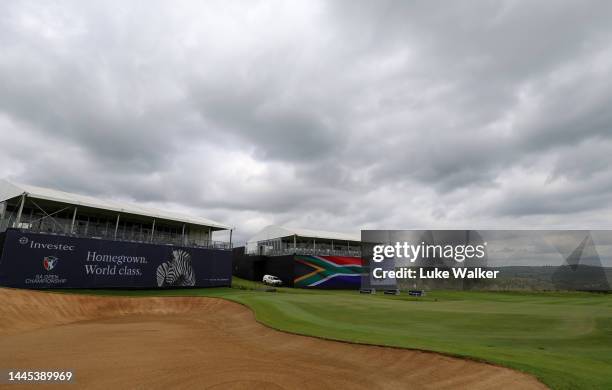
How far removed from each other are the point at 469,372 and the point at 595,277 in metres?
67.7

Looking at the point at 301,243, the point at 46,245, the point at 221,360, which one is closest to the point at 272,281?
the point at 301,243

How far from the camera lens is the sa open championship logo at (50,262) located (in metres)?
34.2

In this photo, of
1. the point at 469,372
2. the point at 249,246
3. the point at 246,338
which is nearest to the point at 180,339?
the point at 246,338

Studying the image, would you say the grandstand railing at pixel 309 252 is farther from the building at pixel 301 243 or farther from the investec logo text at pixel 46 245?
the investec logo text at pixel 46 245

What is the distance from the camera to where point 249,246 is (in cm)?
7425

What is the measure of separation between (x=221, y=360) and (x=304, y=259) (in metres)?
44.8

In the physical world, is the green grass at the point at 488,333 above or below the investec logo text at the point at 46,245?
below

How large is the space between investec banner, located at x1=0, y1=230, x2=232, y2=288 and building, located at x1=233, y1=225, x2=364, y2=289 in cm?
1262

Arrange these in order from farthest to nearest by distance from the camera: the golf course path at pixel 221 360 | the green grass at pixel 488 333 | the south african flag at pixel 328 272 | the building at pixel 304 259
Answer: the building at pixel 304 259
the south african flag at pixel 328 272
the golf course path at pixel 221 360
the green grass at pixel 488 333

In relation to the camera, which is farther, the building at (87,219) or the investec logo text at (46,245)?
the building at (87,219)

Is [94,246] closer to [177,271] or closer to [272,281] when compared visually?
[177,271]

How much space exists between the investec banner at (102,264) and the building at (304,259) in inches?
497

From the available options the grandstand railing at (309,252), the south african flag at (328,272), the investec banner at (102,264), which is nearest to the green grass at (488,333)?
the investec banner at (102,264)

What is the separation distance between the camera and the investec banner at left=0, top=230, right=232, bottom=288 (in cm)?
3278
